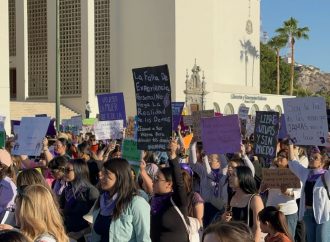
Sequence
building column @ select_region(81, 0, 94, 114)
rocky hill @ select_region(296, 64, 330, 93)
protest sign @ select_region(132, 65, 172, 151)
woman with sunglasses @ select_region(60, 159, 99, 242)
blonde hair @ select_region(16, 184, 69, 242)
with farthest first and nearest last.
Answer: rocky hill @ select_region(296, 64, 330, 93)
building column @ select_region(81, 0, 94, 114)
protest sign @ select_region(132, 65, 172, 151)
woman with sunglasses @ select_region(60, 159, 99, 242)
blonde hair @ select_region(16, 184, 69, 242)

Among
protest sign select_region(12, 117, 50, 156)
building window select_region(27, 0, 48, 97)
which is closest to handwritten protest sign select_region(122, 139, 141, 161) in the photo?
protest sign select_region(12, 117, 50, 156)

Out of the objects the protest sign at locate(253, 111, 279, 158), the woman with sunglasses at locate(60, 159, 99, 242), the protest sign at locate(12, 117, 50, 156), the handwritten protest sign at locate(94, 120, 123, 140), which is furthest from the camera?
the handwritten protest sign at locate(94, 120, 123, 140)

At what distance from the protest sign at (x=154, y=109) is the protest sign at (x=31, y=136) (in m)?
1.79

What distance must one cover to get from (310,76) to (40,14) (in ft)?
492

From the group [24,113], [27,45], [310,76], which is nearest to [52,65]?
[27,45]

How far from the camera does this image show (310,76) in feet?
597

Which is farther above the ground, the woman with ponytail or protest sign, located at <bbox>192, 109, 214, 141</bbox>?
protest sign, located at <bbox>192, 109, 214, 141</bbox>

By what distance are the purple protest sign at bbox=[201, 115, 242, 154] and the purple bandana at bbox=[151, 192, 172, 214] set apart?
3.08 m

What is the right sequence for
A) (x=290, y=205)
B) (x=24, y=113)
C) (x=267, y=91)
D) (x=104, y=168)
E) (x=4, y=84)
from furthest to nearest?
(x=267, y=91) < (x=24, y=113) < (x=4, y=84) < (x=290, y=205) < (x=104, y=168)

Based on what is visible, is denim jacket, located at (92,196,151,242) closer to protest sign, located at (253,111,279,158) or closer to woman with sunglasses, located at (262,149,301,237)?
woman with sunglasses, located at (262,149,301,237)

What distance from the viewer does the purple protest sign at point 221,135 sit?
8.45 m

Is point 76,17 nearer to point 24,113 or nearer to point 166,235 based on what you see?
point 24,113

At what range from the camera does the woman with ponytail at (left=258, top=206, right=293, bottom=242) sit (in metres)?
4.83

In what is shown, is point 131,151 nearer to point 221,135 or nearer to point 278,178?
point 221,135
